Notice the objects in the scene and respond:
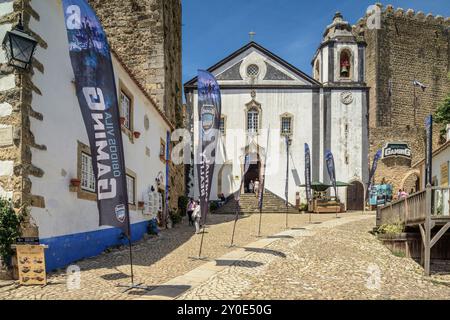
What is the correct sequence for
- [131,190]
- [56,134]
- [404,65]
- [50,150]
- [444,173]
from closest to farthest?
[50,150], [56,134], [131,190], [444,173], [404,65]

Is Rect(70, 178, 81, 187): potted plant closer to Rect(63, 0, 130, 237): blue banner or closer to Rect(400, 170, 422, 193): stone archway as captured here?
Rect(63, 0, 130, 237): blue banner

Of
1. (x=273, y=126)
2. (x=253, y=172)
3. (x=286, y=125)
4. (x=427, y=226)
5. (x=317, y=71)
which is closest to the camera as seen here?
(x=427, y=226)

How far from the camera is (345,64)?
30234 millimetres

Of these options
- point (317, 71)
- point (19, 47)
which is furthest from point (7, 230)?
point (317, 71)

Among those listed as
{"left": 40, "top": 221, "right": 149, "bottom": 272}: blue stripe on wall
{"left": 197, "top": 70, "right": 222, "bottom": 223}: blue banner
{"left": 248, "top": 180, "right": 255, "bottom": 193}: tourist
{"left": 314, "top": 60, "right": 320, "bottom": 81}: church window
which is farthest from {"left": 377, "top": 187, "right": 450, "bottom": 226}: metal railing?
{"left": 314, "top": 60, "right": 320, "bottom": 81}: church window

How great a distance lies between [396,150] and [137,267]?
2599cm

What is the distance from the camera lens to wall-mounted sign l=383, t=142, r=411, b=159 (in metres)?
29.5

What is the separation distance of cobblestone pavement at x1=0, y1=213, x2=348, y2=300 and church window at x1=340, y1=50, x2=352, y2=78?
19.6 m

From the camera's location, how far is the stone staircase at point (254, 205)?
26.1 meters

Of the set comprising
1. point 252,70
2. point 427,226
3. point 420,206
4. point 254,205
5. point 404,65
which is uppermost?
point 404,65

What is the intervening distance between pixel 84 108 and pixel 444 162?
53.5 ft

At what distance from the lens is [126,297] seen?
579 cm

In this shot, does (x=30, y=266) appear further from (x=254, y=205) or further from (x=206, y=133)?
(x=254, y=205)
